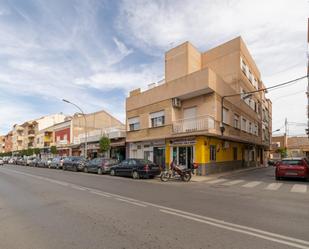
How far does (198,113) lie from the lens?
2247 centimetres

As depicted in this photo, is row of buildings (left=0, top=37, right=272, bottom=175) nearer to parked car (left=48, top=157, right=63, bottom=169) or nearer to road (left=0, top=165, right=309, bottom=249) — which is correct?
parked car (left=48, top=157, right=63, bottom=169)

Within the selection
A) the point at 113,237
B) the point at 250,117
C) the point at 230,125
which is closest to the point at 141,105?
the point at 230,125

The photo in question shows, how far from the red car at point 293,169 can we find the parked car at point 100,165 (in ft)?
43.0

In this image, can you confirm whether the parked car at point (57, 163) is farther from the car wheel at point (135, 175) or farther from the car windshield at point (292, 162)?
the car windshield at point (292, 162)

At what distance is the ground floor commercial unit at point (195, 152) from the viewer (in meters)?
20.9

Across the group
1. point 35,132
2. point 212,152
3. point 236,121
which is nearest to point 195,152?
point 212,152

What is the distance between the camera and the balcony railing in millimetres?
19970

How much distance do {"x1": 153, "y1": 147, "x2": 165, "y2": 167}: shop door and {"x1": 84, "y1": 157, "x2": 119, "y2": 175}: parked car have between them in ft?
11.2

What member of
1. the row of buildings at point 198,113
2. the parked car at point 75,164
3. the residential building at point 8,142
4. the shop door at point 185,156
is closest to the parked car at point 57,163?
the parked car at point 75,164

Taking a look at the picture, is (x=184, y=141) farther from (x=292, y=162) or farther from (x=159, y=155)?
(x=292, y=162)

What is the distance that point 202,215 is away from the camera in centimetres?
715

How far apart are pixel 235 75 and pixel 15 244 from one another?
2573cm

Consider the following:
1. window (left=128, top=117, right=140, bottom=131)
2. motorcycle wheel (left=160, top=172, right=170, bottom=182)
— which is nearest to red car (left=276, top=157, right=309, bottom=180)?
motorcycle wheel (left=160, top=172, right=170, bottom=182)

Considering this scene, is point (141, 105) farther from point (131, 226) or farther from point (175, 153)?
point (131, 226)
